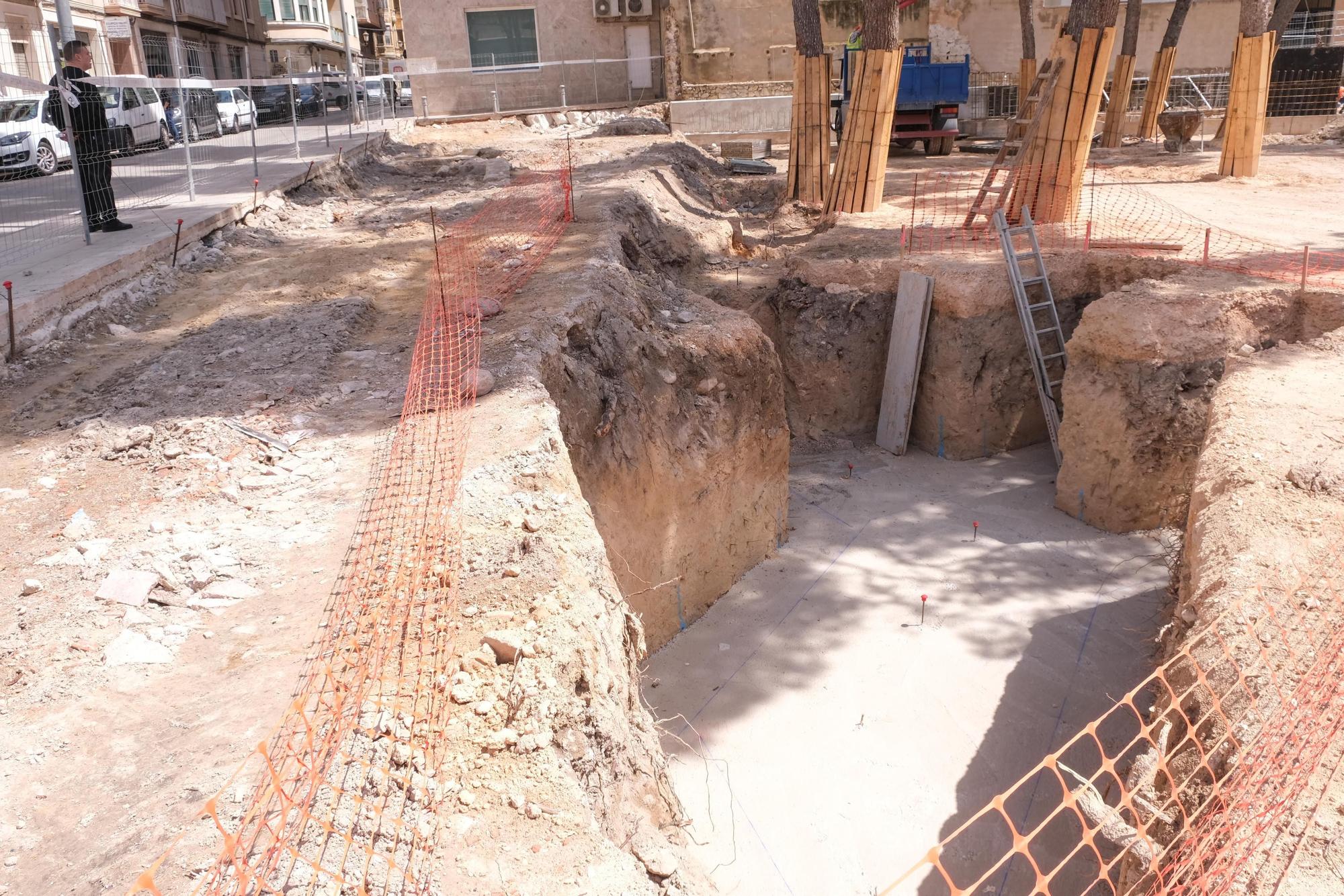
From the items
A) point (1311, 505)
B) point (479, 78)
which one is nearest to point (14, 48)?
point (479, 78)

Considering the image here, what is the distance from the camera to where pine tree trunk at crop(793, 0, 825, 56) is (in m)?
13.1

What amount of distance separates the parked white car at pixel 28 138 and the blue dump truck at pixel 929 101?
13.5 m

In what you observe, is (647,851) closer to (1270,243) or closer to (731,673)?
(731,673)

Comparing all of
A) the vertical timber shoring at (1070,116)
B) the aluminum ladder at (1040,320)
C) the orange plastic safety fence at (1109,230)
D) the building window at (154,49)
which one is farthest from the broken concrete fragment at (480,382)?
the building window at (154,49)

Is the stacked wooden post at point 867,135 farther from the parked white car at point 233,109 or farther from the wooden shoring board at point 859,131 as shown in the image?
the parked white car at point 233,109

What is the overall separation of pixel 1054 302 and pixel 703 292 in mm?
3801

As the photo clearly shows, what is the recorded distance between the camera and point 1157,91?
20.1 meters

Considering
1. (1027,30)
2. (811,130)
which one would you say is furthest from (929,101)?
(811,130)

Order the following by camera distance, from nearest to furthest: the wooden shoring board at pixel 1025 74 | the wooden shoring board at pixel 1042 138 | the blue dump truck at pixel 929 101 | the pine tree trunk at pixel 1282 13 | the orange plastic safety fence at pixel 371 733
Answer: the orange plastic safety fence at pixel 371 733
the wooden shoring board at pixel 1042 138
the pine tree trunk at pixel 1282 13
the blue dump truck at pixel 929 101
the wooden shoring board at pixel 1025 74

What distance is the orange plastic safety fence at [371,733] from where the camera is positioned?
108 inches

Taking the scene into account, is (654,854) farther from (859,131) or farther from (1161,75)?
(1161,75)

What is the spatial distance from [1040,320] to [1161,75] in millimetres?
12747

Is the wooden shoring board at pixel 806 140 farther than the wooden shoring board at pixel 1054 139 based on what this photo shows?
Yes

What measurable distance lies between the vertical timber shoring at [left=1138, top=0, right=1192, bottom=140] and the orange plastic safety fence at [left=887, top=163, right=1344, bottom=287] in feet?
18.9
